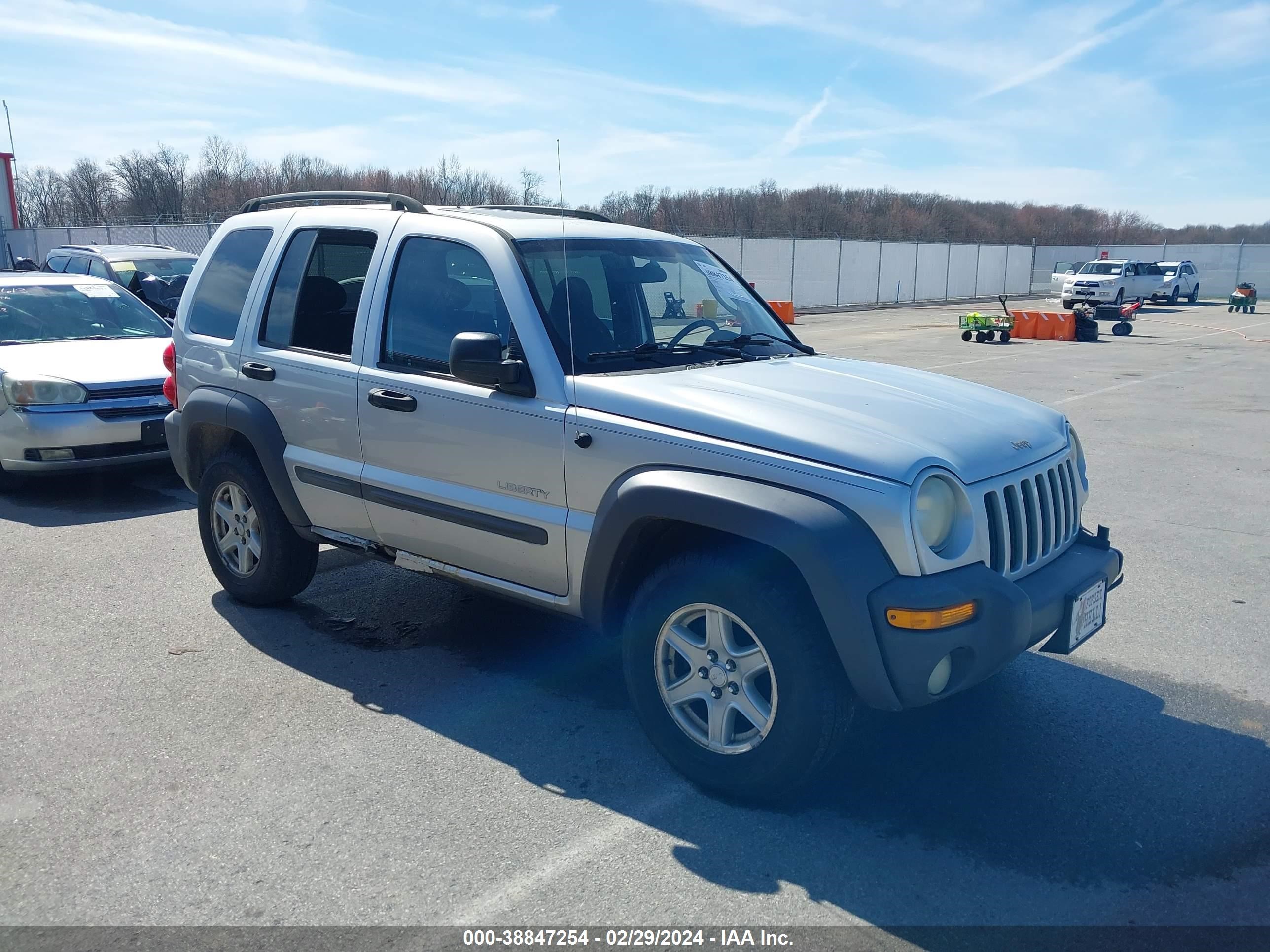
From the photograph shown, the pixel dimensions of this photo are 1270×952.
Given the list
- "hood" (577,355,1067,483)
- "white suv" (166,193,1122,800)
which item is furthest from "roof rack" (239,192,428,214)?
"hood" (577,355,1067,483)

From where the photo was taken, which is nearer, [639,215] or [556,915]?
[556,915]

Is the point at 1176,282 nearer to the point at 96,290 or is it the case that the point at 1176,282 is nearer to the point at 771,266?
the point at 771,266

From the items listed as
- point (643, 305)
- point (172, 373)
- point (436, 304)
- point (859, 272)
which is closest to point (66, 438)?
point (172, 373)

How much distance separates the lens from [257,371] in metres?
5.02

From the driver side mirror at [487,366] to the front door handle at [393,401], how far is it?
46 centimetres

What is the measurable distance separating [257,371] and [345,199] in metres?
1.00

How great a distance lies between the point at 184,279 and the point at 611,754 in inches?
477

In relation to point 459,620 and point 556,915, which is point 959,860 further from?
point 459,620

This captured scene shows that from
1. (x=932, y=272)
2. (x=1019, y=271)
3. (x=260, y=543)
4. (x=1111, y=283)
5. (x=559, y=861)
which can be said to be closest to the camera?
(x=559, y=861)

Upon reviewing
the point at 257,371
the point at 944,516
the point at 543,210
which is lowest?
the point at 944,516

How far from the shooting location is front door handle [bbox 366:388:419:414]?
433 cm

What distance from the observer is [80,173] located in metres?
58.9

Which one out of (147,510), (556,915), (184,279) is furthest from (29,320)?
(556,915)

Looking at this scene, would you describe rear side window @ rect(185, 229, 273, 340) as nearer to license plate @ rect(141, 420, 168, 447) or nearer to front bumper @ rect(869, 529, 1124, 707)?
license plate @ rect(141, 420, 168, 447)
